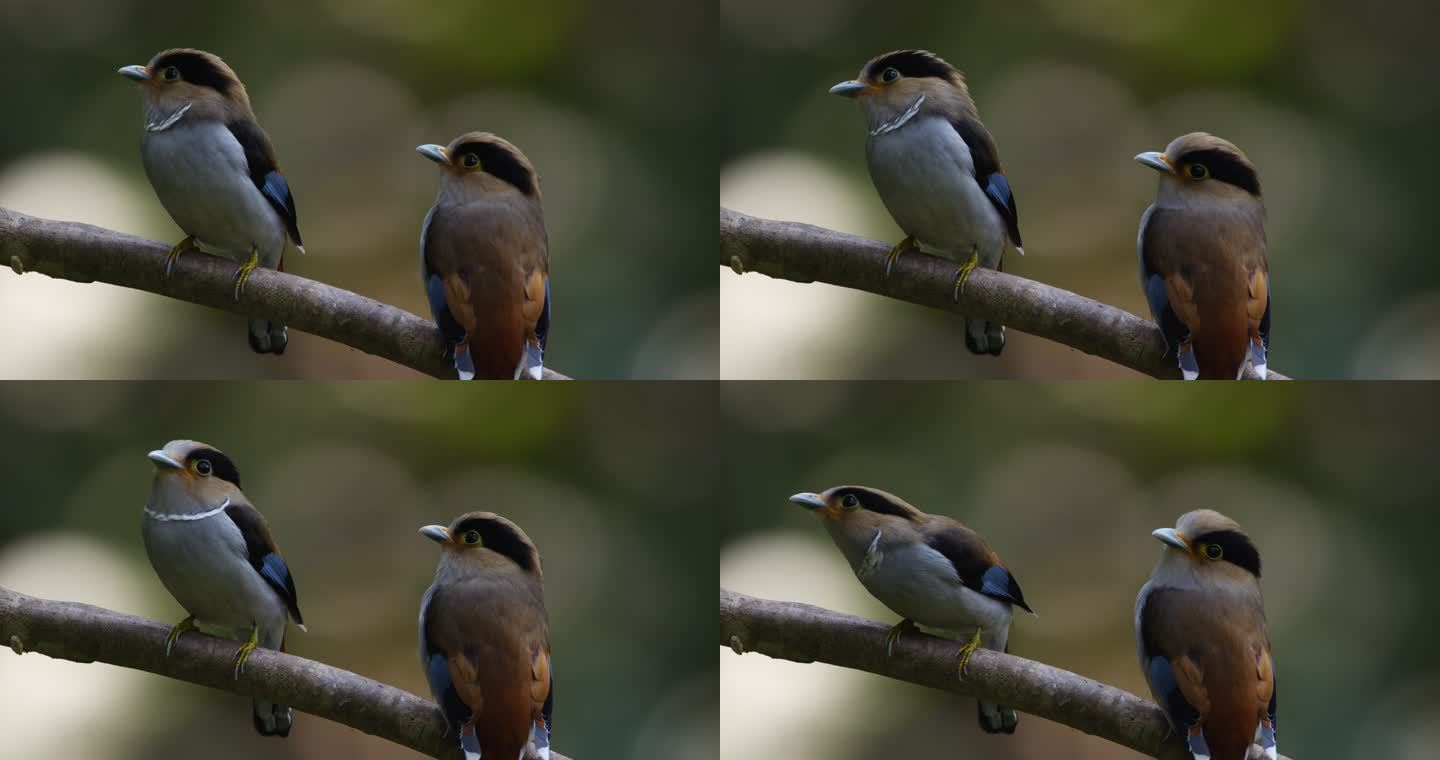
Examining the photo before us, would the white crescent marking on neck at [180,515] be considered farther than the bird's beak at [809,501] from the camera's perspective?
No

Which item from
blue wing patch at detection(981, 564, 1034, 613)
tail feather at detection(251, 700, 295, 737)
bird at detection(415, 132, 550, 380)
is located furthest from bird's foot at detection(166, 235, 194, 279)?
blue wing patch at detection(981, 564, 1034, 613)

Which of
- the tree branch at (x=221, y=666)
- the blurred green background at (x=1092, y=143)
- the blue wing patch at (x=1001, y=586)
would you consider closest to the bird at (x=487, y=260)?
the blurred green background at (x=1092, y=143)

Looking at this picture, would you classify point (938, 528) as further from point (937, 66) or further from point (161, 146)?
point (161, 146)

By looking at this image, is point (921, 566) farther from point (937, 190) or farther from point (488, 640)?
point (488, 640)

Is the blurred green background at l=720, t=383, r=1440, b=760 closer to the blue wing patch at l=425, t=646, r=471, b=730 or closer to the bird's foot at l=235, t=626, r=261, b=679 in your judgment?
the blue wing patch at l=425, t=646, r=471, b=730

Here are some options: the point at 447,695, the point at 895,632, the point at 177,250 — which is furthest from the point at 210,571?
the point at 895,632

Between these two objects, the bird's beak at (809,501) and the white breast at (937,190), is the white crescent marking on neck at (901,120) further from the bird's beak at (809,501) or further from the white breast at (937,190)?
the bird's beak at (809,501)
